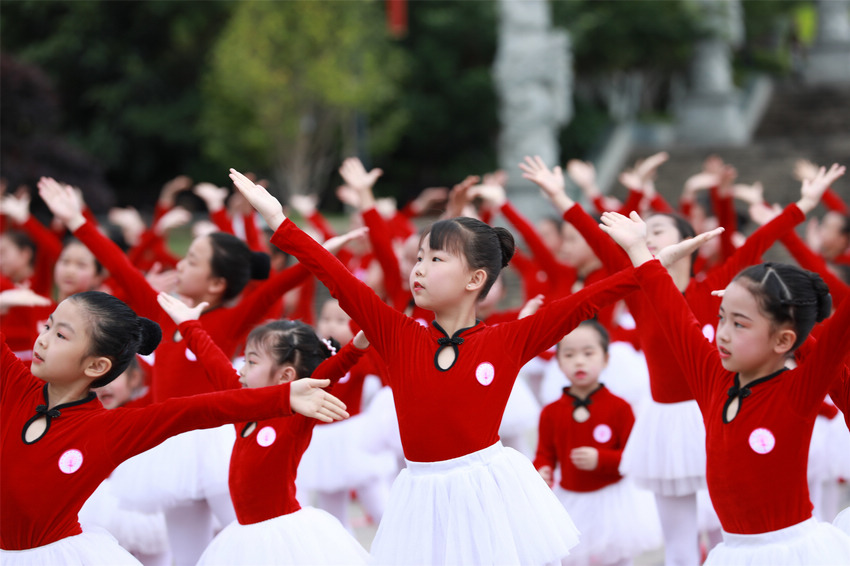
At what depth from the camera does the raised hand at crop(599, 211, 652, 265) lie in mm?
3139

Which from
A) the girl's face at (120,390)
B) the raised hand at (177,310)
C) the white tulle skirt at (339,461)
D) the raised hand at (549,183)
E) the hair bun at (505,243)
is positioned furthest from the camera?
the white tulle skirt at (339,461)

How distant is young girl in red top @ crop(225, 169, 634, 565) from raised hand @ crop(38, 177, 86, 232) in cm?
146

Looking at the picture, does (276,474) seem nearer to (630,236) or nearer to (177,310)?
(177,310)

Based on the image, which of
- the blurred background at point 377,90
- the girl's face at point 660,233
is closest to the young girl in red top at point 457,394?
the girl's face at point 660,233

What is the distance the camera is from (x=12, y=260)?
663 centimetres

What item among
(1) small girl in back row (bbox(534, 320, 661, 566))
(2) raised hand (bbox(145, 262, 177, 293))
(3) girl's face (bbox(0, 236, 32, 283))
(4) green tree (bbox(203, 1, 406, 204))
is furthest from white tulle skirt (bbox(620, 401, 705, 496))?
(4) green tree (bbox(203, 1, 406, 204))

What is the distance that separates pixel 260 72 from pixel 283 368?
1637 centimetres

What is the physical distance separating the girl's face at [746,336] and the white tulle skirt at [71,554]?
2.03 m

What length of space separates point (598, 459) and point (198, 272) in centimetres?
205

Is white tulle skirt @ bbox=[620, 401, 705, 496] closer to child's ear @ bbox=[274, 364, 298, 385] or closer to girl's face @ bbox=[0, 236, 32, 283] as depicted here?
child's ear @ bbox=[274, 364, 298, 385]

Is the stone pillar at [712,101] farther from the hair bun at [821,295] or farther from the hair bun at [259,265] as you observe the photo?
the hair bun at [821,295]

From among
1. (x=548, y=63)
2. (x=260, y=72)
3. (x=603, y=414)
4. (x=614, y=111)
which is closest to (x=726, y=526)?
(x=603, y=414)

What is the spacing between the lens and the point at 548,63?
53.7 feet

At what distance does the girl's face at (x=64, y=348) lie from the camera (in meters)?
3.01
